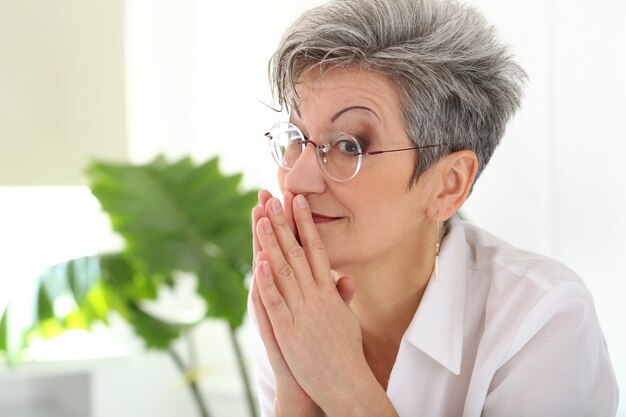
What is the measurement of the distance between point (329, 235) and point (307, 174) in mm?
112

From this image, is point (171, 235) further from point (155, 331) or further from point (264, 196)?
point (264, 196)

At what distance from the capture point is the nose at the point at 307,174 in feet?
4.38

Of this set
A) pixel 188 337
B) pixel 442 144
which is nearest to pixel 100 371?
pixel 188 337

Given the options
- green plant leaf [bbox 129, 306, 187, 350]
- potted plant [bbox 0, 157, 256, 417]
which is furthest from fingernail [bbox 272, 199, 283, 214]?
green plant leaf [bbox 129, 306, 187, 350]

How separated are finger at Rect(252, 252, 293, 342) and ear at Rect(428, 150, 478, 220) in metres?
0.31

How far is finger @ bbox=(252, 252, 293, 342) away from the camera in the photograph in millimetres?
1327

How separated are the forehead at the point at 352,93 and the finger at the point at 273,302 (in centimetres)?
27

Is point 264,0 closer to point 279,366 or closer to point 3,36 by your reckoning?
point 3,36

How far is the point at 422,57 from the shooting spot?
1.31 metres

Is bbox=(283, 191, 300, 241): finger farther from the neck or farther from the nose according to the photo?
the neck

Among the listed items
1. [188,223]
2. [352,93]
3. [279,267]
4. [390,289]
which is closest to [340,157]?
[352,93]

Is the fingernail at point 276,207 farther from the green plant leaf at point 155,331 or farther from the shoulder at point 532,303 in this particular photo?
the green plant leaf at point 155,331

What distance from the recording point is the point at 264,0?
2.92 m

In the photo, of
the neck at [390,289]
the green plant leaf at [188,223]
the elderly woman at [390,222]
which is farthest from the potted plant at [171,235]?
the elderly woman at [390,222]
